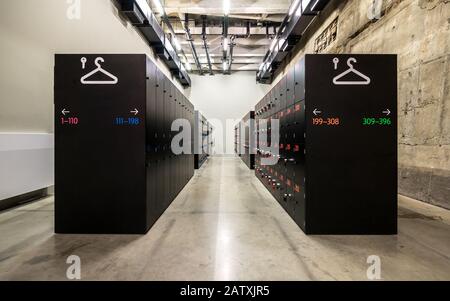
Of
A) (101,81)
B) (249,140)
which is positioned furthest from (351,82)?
(249,140)

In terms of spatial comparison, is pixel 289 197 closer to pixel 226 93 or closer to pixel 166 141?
A: pixel 166 141

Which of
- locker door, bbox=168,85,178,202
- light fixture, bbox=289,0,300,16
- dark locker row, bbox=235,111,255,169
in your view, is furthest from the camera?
dark locker row, bbox=235,111,255,169

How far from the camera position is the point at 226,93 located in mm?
13367

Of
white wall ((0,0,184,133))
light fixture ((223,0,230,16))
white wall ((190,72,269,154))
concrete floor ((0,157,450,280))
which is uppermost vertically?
light fixture ((223,0,230,16))

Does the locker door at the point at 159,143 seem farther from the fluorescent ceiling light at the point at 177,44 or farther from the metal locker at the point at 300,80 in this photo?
the fluorescent ceiling light at the point at 177,44

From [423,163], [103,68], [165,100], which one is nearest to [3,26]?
[103,68]

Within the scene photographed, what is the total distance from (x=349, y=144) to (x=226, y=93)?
446 inches

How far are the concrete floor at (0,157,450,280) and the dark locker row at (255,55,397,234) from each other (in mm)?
221

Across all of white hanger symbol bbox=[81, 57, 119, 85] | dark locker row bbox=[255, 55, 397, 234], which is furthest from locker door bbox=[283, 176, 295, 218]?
white hanger symbol bbox=[81, 57, 119, 85]

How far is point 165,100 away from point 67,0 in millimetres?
2605

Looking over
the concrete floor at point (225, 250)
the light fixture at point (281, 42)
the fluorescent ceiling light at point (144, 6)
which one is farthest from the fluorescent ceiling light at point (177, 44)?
the concrete floor at point (225, 250)

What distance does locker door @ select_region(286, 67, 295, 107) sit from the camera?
2.95 metres

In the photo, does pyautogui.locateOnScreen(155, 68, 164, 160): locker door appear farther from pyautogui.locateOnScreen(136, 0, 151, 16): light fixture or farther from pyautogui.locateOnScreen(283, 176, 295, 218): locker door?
pyautogui.locateOnScreen(136, 0, 151, 16): light fixture

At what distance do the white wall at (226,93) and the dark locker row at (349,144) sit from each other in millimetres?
10850
